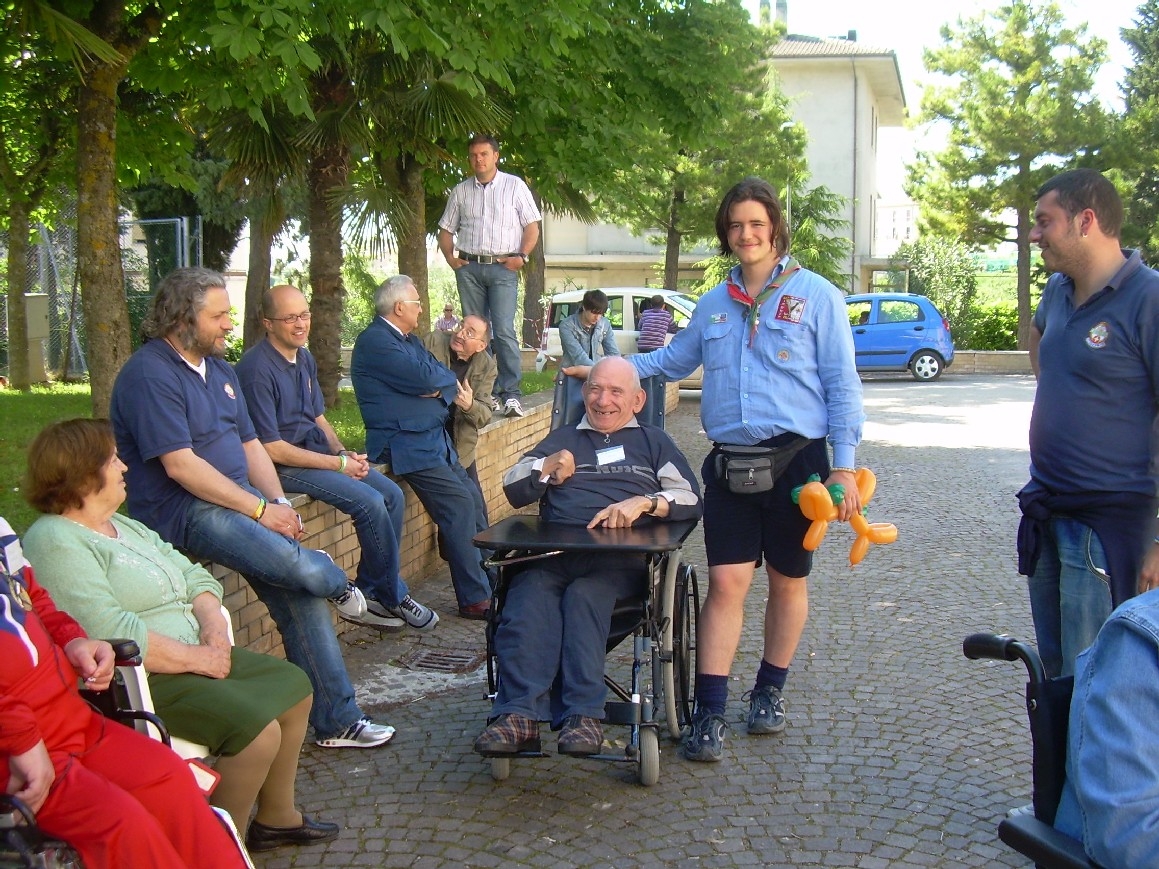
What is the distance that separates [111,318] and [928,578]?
218 inches

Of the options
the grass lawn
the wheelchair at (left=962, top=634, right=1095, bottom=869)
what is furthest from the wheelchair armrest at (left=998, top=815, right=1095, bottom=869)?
the grass lawn

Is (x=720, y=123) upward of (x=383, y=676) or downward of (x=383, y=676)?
upward

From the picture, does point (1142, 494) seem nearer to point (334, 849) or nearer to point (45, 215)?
point (334, 849)

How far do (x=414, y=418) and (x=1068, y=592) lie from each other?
401cm

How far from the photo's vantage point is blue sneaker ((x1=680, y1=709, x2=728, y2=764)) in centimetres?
464

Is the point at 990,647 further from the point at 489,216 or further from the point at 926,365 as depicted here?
the point at 926,365

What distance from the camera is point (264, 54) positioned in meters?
7.29

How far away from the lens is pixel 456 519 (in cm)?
695

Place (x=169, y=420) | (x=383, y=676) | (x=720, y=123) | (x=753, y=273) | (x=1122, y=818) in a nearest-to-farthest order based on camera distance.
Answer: (x=1122, y=818)
(x=169, y=420)
(x=753, y=273)
(x=383, y=676)
(x=720, y=123)

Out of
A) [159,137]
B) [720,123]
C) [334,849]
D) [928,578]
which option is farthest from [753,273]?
[720,123]

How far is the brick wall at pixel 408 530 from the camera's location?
17.7ft

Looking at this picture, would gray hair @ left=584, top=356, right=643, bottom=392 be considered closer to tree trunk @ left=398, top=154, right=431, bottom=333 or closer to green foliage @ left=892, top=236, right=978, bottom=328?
tree trunk @ left=398, top=154, right=431, bottom=333

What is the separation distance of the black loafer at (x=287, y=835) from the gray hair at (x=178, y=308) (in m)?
1.85

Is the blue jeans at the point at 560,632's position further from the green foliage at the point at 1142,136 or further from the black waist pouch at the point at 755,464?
the green foliage at the point at 1142,136
